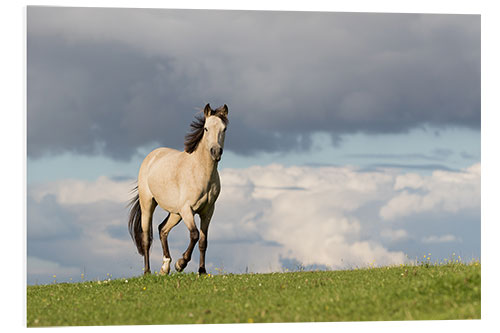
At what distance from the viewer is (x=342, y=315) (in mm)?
9836

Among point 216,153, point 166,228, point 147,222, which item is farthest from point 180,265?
point 216,153

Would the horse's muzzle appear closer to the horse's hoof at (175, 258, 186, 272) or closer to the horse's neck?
the horse's neck

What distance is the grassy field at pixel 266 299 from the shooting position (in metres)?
9.97

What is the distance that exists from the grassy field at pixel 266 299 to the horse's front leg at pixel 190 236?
3.34 ft

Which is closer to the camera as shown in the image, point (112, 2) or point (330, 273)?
point (112, 2)

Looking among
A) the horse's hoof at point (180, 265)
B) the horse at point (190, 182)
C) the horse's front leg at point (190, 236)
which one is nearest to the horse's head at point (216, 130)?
the horse at point (190, 182)

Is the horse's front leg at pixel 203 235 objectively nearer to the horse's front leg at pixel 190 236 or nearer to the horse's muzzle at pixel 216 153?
the horse's front leg at pixel 190 236

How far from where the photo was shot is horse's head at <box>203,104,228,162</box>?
1447cm

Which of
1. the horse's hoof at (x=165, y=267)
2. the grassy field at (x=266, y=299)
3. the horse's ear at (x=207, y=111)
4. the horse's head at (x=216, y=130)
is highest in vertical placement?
the horse's ear at (x=207, y=111)

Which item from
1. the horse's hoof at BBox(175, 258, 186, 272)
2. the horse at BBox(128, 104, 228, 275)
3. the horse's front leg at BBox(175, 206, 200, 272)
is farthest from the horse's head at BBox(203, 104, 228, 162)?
the horse's hoof at BBox(175, 258, 186, 272)

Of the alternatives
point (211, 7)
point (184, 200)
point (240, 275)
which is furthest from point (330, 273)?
point (211, 7)

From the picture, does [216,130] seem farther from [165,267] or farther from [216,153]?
[165,267]
